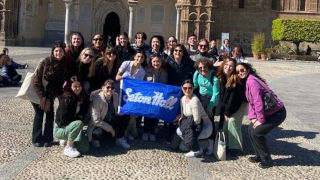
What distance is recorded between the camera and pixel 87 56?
702cm

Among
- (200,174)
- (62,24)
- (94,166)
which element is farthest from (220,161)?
(62,24)

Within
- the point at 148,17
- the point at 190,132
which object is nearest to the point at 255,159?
the point at 190,132

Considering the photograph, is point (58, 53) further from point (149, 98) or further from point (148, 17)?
point (148, 17)

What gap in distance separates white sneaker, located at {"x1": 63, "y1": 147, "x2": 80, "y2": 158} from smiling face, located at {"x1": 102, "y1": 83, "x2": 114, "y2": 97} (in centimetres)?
104

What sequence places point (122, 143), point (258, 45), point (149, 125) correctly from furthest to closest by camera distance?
point (258, 45) → point (149, 125) → point (122, 143)

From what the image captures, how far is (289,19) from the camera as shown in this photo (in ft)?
107

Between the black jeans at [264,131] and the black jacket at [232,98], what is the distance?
0.61 meters

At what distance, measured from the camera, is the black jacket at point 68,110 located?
22.1 ft

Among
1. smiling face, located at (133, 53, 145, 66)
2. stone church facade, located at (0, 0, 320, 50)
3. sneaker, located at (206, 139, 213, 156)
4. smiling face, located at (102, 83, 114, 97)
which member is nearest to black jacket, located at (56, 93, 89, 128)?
smiling face, located at (102, 83, 114, 97)

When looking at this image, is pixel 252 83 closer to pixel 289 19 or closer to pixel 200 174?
pixel 200 174

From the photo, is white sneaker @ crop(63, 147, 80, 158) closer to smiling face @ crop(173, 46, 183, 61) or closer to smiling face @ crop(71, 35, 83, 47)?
smiling face @ crop(71, 35, 83, 47)

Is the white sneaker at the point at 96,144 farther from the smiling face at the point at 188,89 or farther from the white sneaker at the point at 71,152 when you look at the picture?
the smiling face at the point at 188,89

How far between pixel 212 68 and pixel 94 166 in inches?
108

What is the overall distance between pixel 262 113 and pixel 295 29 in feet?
91.5
